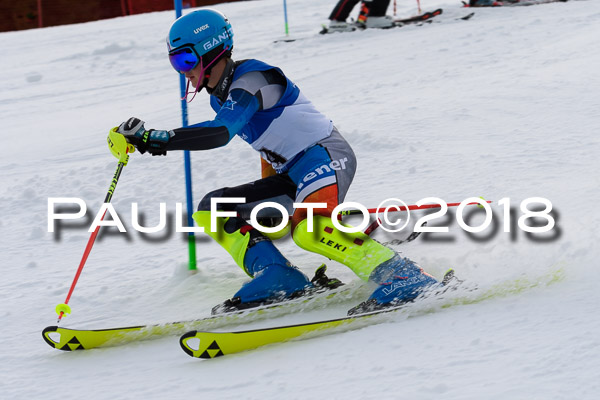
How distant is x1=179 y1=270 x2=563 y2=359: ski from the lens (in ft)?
9.67

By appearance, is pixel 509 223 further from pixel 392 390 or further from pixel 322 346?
pixel 392 390

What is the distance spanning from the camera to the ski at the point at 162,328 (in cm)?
317

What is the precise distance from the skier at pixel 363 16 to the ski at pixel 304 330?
28.9 feet

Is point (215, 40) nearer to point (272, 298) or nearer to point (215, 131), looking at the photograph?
point (215, 131)

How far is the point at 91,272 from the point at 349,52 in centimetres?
667

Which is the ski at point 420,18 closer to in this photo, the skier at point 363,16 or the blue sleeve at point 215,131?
the skier at point 363,16

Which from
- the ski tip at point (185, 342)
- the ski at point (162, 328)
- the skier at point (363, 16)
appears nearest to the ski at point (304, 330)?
the ski tip at point (185, 342)

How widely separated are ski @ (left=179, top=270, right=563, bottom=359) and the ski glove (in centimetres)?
78

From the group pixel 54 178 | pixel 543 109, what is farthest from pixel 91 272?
pixel 543 109

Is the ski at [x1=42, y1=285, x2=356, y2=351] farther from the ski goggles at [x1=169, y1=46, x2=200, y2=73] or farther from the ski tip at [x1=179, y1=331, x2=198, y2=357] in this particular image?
the ski goggles at [x1=169, y1=46, x2=200, y2=73]
